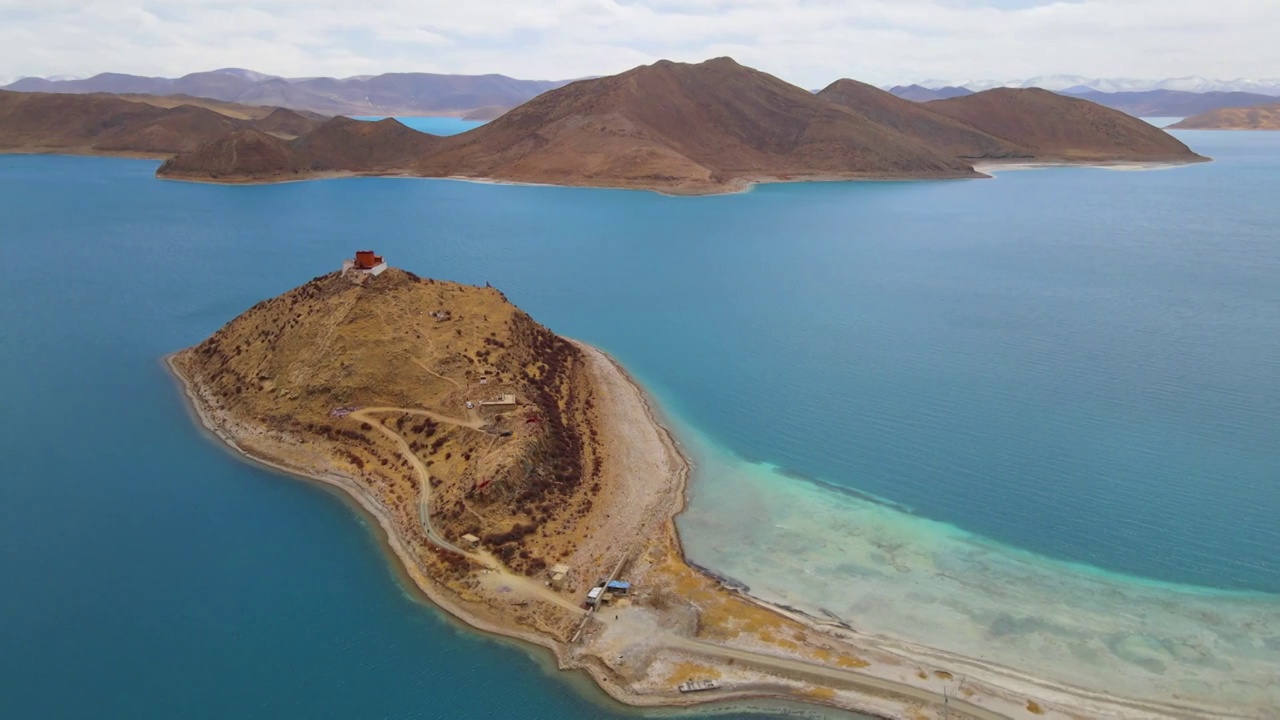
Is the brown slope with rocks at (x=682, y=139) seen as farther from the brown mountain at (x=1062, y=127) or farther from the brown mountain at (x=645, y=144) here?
the brown mountain at (x=1062, y=127)

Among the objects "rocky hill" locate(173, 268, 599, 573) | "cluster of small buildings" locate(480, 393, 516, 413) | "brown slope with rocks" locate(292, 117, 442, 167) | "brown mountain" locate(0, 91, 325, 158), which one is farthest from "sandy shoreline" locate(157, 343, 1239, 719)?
"brown mountain" locate(0, 91, 325, 158)

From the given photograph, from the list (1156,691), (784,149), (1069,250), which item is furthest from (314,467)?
(784,149)

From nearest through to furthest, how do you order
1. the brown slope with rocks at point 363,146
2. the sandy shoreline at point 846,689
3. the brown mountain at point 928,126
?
the sandy shoreline at point 846,689
the brown slope with rocks at point 363,146
the brown mountain at point 928,126

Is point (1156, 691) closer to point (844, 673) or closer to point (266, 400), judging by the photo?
point (844, 673)

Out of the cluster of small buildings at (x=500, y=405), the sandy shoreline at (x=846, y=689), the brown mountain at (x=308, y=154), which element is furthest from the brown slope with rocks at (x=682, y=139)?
the sandy shoreline at (x=846, y=689)

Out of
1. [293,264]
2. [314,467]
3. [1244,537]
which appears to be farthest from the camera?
[293,264]

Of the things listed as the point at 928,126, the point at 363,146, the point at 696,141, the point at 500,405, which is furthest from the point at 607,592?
the point at 928,126
